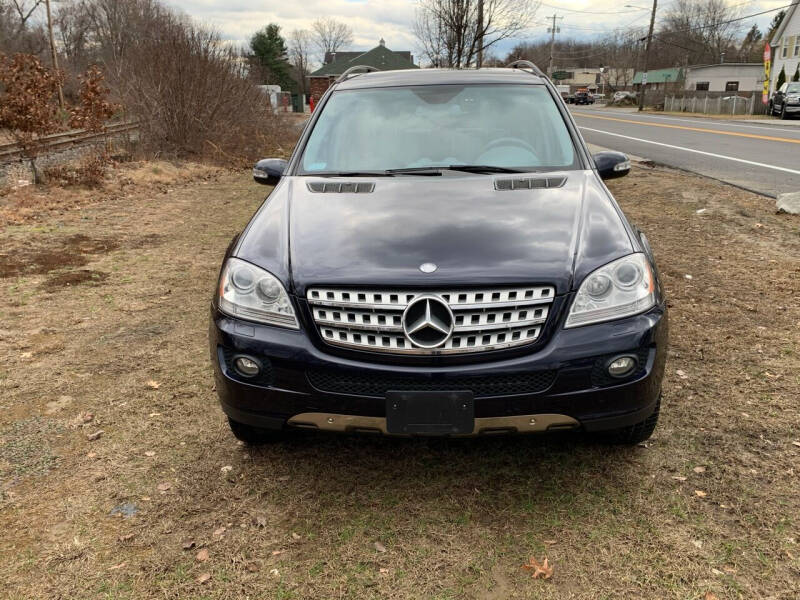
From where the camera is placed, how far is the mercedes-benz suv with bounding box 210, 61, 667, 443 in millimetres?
2443

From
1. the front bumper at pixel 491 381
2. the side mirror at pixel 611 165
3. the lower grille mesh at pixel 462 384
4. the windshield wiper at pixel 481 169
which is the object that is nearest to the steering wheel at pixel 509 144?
the windshield wiper at pixel 481 169

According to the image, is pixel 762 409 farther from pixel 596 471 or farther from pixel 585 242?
pixel 585 242

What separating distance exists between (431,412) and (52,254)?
6230 millimetres

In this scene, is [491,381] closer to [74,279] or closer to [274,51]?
[74,279]

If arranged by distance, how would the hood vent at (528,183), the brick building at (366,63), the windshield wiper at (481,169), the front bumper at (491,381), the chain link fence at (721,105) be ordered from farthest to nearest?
the brick building at (366,63) → the chain link fence at (721,105) → the windshield wiper at (481,169) → the hood vent at (528,183) → the front bumper at (491,381)

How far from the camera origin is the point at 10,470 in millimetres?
3062

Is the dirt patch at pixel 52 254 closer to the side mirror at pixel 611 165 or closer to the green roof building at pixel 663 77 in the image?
the side mirror at pixel 611 165

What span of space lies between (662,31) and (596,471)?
4163 inches

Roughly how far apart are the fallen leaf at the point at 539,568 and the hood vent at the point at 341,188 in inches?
72.4

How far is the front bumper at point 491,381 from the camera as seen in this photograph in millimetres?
2438

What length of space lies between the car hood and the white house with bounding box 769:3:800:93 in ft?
185

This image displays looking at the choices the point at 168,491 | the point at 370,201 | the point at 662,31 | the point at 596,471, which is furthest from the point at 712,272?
the point at 662,31

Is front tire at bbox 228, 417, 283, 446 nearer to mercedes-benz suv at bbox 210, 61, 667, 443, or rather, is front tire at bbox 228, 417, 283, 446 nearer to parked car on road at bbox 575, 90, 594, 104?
mercedes-benz suv at bbox 210, 61, 667, 443

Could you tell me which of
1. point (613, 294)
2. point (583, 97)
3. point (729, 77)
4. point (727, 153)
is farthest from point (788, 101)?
point (583, 97)
